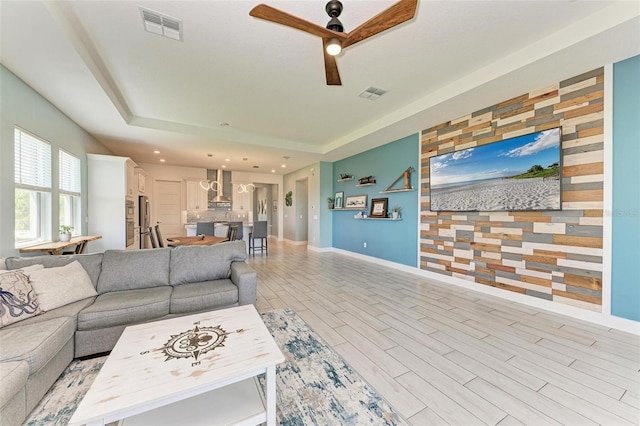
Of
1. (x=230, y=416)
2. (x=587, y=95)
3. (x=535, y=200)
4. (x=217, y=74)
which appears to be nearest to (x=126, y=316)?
(x=230, y=416)

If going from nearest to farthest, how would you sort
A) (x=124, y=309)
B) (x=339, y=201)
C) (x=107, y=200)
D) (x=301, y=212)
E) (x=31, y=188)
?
(x=124, y=309)
(x=31, y=188)
(x=107, y=200)
(x=339, y=201)
(x=301, y=212)

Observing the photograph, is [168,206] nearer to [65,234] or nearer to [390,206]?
[65,234]

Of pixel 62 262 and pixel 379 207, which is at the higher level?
pixel 379 207

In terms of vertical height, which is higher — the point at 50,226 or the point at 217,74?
the point at 217,74

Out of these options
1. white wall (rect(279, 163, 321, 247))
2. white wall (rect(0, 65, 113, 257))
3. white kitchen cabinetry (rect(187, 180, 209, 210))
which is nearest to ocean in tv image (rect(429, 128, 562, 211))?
white wall (rect(279, 163, 321, 247))

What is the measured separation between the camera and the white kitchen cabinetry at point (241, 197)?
8.73m

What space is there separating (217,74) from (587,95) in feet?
14.3

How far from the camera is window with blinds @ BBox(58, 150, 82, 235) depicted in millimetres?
3686

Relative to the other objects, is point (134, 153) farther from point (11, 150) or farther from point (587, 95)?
point (587, 95)

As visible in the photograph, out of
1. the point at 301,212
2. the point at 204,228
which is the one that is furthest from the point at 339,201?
the point at 204,228

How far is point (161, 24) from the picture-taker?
87.7 inches

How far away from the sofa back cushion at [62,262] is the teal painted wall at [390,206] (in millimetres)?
4734

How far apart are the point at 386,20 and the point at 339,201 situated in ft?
17.4

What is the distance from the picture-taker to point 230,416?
4.07ft
